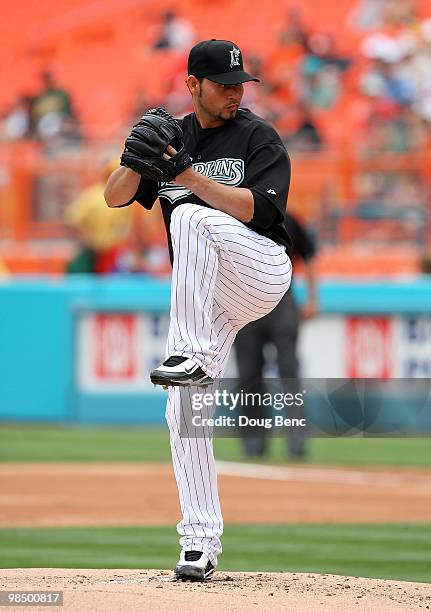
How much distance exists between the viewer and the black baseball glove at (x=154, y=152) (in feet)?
15.8

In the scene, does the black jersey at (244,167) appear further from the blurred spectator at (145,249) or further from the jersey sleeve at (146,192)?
the blurred spectator at (145,249)

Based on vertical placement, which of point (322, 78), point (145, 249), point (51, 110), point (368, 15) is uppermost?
point (368, 15)

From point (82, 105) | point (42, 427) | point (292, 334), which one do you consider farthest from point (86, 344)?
point (82, 105)

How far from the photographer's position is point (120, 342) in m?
12.8

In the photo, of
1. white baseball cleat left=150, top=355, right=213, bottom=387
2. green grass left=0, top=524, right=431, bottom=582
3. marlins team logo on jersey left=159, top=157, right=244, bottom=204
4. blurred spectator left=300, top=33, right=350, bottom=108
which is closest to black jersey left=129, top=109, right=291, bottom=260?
marlins team logo on jersey left=159, top=157, right=244, bottom=204

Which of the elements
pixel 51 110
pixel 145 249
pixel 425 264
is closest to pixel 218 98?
pixel 425 264

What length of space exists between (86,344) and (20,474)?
313 cm

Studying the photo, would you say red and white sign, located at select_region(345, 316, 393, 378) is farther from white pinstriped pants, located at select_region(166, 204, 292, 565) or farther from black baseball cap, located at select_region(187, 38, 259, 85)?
black baseball cap, located at select_region(187, 38, 259, 85)

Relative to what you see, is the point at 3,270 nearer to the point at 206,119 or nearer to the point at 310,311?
the point at 310,311

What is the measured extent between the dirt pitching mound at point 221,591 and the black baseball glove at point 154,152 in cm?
147

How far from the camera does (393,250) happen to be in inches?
594

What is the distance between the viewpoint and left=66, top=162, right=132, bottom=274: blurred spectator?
13531 mm

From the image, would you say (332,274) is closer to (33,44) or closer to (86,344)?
(86,344)

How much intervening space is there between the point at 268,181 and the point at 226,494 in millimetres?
4367
